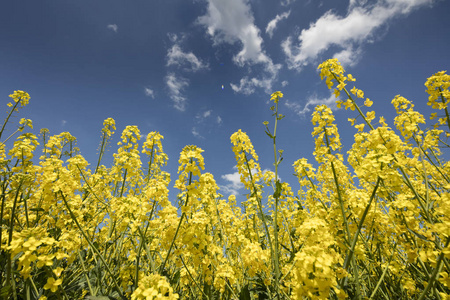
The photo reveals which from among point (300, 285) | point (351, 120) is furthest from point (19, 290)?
point (351, 120)

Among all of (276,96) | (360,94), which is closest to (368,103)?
(360,94)

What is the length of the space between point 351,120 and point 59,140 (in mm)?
6663

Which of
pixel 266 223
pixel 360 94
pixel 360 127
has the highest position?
pixel 360 94

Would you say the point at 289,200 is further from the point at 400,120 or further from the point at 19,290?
the point at 19,290

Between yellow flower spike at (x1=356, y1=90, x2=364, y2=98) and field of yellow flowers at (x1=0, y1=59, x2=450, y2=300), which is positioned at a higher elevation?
yellow flower spike at (x1=356, y1=90, x2=364, y2=98)

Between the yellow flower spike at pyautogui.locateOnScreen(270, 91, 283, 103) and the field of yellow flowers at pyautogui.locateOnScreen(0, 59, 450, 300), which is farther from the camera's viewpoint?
the yellow flower spike at pyautogui.locateOnScreen(270, 91, 283, 103)

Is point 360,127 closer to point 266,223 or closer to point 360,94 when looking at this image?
point 360,94

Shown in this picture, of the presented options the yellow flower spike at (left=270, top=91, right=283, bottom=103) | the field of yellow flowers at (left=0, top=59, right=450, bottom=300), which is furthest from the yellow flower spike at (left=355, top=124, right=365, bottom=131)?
the yellow flower spike at (left=270, top=91, right=283, bottom=103)

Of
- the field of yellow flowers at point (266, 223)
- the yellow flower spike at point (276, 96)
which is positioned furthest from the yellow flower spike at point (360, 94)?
the yellow flower spike at point (276, 96)

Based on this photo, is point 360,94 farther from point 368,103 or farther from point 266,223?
point 266,223

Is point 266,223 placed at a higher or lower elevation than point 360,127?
lower

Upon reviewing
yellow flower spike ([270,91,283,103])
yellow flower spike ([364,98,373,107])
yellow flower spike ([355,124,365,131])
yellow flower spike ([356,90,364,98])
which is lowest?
yellow flower spike ([355,124,365,131])

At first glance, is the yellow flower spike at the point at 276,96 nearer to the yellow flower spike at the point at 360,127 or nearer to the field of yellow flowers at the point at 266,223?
the field of yellow flowers at the point at 266,223

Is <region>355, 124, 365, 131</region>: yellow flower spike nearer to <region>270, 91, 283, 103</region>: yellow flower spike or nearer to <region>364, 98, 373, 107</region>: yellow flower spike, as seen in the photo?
<region>364, 98, 373, 107</region>: yellow flower spike
